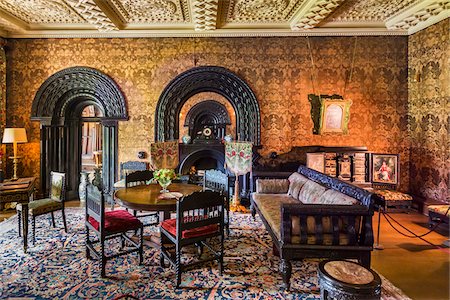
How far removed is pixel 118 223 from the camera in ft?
11.7

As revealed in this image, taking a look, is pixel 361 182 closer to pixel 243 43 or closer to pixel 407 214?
pixel 407 214

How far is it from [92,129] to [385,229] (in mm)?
11844

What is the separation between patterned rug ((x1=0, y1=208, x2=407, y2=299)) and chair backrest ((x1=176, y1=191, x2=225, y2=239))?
57cm

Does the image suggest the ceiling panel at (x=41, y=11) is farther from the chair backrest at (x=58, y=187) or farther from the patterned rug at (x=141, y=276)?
the patterned rug at (x=141, y=276)

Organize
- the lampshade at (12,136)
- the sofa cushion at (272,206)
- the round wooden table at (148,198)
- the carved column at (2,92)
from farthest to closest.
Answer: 1. the carved column at (2,92)
2. the lampshade at (12,136)
3. the sofa cushion at (272,206)
4. the round wooden table at (148,198)

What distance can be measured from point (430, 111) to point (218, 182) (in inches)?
186

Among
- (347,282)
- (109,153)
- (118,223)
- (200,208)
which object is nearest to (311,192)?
(200,208)

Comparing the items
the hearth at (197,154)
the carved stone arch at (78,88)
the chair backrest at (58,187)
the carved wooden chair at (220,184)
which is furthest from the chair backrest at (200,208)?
the carved stone arch at (78,88)

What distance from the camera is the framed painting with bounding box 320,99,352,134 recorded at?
6.41 m

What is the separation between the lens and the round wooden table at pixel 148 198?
136 inches

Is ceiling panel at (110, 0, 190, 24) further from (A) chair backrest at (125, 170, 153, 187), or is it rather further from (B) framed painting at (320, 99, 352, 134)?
(B) framed painting at (320, 99, 352, 134)

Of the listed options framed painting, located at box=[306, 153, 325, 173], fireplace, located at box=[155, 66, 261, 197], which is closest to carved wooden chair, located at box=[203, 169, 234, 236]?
fireplace, located at box=[155, 66, 261, 197]

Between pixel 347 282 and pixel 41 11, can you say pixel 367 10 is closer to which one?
pixel 347 282

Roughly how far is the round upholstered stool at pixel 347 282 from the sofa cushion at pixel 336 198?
892 millimetres
